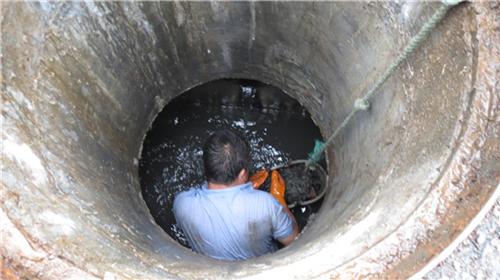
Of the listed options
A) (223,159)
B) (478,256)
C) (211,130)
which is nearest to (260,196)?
(223,159)

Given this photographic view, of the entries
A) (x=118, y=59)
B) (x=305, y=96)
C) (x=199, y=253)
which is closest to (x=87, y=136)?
(x=118, y=59)

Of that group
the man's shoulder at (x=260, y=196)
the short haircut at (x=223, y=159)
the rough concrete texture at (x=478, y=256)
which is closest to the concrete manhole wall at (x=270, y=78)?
the rough concrete texture at (x=478, y=256)

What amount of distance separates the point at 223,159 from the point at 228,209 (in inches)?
11.1

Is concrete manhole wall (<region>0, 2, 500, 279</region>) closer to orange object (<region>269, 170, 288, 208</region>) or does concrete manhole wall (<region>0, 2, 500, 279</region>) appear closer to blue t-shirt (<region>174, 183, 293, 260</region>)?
blue t-shirt (<region>174, 183, 293, 260</region>)

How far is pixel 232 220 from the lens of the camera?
8.05 feet

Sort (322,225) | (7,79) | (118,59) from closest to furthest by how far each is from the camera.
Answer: (7,79), (322,225), (118,59)

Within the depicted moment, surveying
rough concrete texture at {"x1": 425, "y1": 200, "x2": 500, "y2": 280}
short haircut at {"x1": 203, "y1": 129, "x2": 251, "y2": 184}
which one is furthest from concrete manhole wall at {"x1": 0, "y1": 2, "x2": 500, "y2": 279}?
short haircut at {"x1": 203, "y1": 129, "x2": 251, "y2": 184}

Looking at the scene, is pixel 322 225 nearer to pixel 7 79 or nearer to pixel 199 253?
pixel 199 253

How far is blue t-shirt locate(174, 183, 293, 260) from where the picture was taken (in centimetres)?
245

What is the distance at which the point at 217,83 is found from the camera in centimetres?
345

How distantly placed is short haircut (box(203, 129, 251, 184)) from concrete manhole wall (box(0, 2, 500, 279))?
0.46 meters

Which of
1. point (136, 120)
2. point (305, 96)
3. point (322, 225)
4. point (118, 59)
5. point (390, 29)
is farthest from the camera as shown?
point (305, 96)

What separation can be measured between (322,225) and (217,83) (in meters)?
1.51

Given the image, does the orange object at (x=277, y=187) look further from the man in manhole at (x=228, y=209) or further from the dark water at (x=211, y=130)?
the man in manhole at (x=228, y=209)
